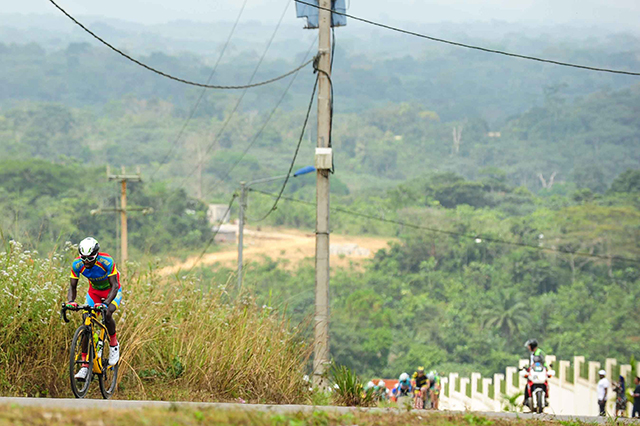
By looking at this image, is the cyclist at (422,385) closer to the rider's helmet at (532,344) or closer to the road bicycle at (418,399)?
the road bicycle at (418,399)

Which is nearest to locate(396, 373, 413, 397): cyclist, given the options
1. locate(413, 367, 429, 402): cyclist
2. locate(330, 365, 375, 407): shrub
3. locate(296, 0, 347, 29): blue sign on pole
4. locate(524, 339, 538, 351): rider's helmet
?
locate(413, 367, 429, 402): cyclist

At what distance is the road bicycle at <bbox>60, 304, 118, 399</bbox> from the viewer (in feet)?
26.5

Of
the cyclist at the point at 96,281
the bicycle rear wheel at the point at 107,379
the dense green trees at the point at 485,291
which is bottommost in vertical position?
the dense green trees at the point at 485,291

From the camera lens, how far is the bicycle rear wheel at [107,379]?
8.51 meters

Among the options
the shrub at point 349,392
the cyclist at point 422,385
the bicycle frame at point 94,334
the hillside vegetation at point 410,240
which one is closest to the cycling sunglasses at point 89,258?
the bicycle frame at point 94,334

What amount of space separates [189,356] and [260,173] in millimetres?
129439

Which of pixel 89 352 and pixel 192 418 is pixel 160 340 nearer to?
pixel 89 352

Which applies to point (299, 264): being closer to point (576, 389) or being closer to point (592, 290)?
point (592, 290)

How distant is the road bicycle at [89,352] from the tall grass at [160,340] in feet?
1.83

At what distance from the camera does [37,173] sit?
86.3m

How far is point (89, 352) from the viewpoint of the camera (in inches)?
326

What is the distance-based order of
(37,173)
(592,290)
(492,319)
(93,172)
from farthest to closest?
(93,172)
(37,173)
(592,290)
(492,319)

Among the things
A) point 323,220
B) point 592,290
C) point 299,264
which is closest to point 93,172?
point 299,264

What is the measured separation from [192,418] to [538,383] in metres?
8.79
